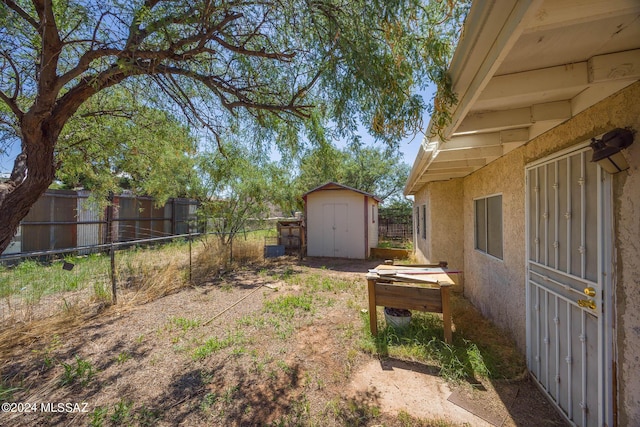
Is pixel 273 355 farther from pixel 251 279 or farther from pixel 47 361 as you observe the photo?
pixel 251 279

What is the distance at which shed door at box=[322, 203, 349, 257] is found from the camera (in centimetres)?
1038

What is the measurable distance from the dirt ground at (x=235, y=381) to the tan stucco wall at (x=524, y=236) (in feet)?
3.17

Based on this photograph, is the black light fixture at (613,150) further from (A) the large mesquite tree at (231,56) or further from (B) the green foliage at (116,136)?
(B) the green foliage at (116,136)

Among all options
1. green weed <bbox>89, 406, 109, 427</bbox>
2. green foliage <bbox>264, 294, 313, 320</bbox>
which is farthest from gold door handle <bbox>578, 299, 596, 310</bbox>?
green weed <bbox>89, 406, 109, 427</bbox>

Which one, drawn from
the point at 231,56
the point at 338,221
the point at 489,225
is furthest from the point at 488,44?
the point at 338,221

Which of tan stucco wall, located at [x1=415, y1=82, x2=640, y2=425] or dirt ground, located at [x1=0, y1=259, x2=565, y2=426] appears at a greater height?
tan stucco wall, located at [x1=415, y1=82, x2=640, y2=425]

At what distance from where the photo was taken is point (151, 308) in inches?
184

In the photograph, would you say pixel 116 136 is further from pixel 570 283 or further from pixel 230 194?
pixel 570 283

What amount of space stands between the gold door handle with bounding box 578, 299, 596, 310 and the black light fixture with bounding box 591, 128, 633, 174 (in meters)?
0.91

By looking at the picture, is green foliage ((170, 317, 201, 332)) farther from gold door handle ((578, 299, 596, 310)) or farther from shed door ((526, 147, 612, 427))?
gold door handle ((578, 299, 596, 310))

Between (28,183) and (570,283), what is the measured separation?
496cm

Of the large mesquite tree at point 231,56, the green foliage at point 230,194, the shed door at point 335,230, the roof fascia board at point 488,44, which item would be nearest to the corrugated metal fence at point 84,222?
the green foliage at point 230,194

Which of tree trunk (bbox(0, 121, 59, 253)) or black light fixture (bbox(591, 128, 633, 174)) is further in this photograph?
tree trunk (bbox(0, 121, 59, 253))

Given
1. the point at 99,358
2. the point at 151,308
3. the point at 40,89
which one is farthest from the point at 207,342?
the point at 40,89
